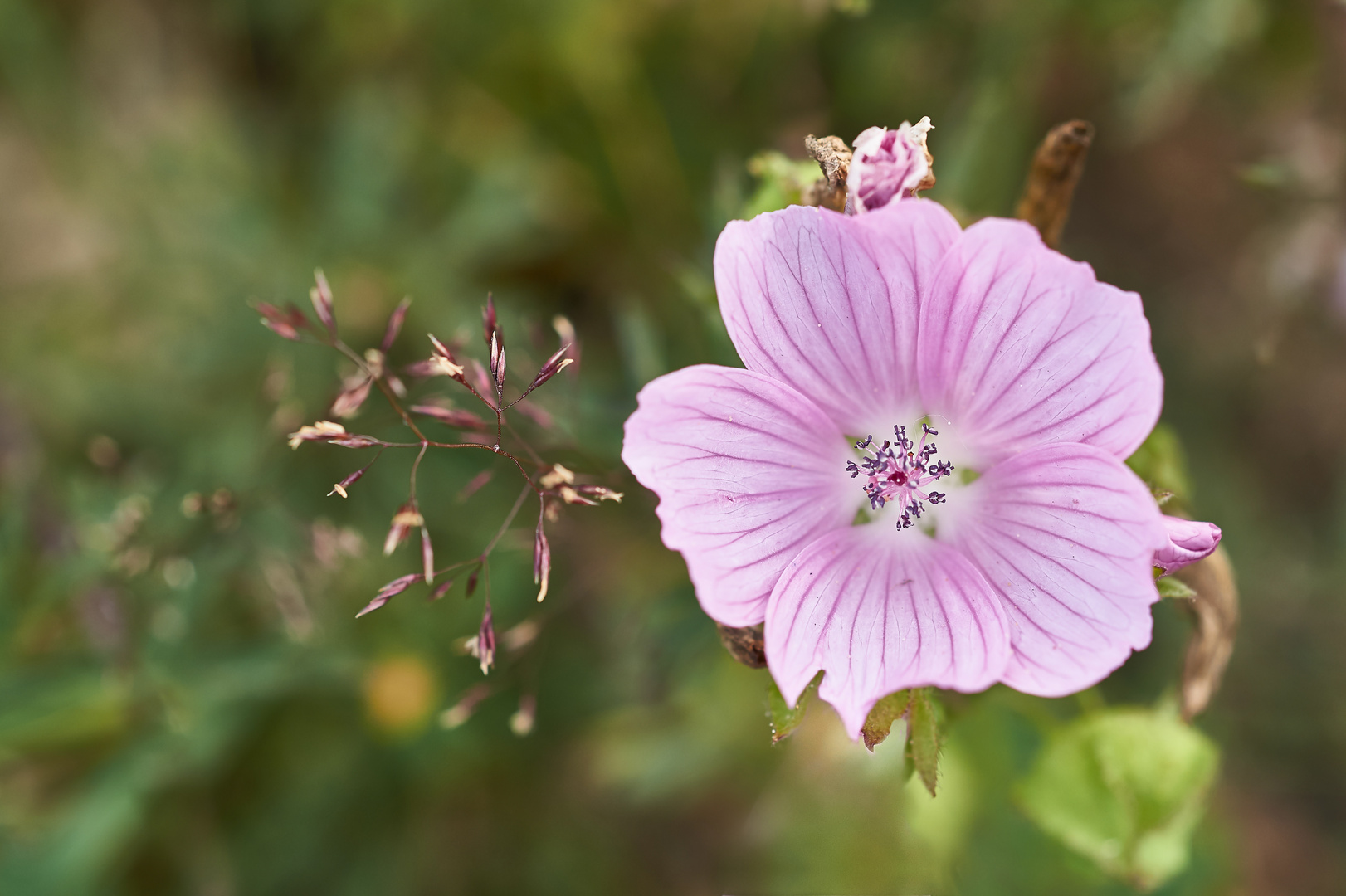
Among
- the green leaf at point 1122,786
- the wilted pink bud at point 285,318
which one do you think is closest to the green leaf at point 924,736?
the green leaf at point 1122,786

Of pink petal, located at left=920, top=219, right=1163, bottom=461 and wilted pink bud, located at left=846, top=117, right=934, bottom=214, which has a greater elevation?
wilted pink bud, located at left=846, top=117, right=934, bottom=214

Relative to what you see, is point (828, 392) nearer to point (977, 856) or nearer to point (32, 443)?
point (977, 856)

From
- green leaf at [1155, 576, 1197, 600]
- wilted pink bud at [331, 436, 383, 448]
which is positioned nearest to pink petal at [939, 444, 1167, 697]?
green leaf at [1155, 576, 1197, 600]

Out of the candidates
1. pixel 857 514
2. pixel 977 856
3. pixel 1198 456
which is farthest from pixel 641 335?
pixel 1198 456

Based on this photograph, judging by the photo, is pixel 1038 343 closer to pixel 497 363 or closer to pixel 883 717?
pixel 883 717

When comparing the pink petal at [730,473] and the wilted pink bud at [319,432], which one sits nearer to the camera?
the pink petal at [730,473]

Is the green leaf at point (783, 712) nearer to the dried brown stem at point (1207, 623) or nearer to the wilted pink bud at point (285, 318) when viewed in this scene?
the dried brown stem at point (1207, 623)

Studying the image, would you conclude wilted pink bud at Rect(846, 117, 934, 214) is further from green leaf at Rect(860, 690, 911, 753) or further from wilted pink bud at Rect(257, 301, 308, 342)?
wilted pink bud at Rect(257, 301, 308, 342)
